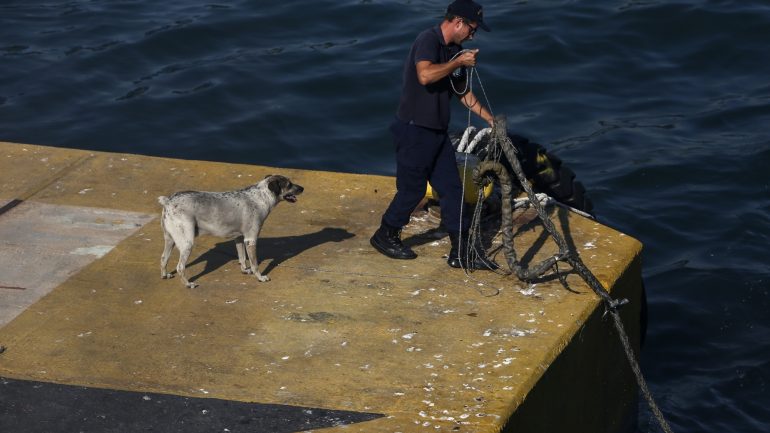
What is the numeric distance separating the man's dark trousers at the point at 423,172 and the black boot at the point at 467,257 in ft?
0.32

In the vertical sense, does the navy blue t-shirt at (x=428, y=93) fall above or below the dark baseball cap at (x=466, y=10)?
below

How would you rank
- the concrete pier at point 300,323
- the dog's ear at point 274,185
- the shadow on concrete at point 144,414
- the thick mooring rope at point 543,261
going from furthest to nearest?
the dog's ear at point 274,185 → the thick mooring rope at point 543,261 → the concrete pier at point 300,323 → the shadow on concrete at point 144,414

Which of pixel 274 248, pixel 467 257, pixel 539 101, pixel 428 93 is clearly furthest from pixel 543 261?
pixel 539 101

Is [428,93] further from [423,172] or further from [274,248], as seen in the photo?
[274,248]

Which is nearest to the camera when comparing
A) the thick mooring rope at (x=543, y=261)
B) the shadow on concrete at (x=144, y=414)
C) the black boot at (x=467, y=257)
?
the shadow on concrete at (x=144, y=414)

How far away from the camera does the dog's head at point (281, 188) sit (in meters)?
8.79

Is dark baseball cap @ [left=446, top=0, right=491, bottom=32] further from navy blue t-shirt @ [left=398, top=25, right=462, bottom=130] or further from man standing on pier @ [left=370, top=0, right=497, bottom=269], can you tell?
navy blue t-shirt @ [left=398, top=25, right=462, bottom=130]

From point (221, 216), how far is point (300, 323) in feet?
3.42

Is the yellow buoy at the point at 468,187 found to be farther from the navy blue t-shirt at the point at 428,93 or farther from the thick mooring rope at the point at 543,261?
the navy blue t-shirt at the point at 428,93

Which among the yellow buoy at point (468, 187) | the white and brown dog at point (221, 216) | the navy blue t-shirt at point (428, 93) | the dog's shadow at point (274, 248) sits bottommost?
the dog's shadow at point (274, 248)

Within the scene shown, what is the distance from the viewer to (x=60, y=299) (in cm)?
848

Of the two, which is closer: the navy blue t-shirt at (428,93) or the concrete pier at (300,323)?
the concrete pier at (300,323)

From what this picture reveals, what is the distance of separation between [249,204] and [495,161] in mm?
1937

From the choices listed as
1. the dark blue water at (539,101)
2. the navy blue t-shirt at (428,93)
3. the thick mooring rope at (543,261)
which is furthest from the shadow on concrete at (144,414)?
the dark blue water at (539,101)
